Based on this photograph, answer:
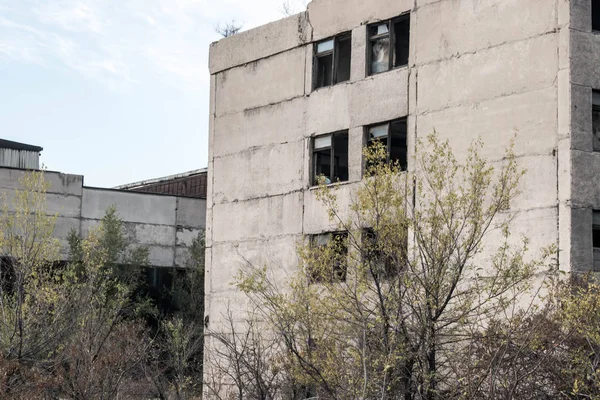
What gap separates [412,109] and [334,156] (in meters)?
3.25

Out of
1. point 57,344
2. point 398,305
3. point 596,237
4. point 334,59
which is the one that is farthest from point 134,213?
point 398,305

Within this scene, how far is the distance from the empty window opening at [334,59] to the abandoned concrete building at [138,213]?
759 inches

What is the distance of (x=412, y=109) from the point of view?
27.1 meters

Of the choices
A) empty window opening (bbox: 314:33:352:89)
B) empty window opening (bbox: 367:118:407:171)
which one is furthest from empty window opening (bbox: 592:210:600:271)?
empty window opening (bbox: 314:33:352:89)

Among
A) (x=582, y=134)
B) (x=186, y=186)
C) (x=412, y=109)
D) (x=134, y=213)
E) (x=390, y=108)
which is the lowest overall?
(x=134, y=213)

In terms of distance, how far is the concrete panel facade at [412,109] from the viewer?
77.2ft

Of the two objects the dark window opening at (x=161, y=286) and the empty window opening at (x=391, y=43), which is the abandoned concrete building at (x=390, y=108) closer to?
the empty window opening at (x=391, y=43)

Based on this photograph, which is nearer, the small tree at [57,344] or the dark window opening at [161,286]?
the small tree at [57,344]


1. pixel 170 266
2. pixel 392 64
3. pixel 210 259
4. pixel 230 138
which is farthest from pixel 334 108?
pixel 170 266

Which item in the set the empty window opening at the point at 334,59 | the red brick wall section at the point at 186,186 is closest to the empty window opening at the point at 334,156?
the empty window opening at the point at 334,59

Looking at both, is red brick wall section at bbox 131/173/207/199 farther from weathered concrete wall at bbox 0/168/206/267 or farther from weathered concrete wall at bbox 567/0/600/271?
weathered concrete wall at bbox 567/0/600/271

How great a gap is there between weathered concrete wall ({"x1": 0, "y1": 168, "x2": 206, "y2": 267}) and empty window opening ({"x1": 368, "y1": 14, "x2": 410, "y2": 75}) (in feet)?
70.8

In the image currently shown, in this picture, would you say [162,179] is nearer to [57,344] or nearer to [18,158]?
[18,158]

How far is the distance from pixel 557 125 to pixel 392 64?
5.89 meters
